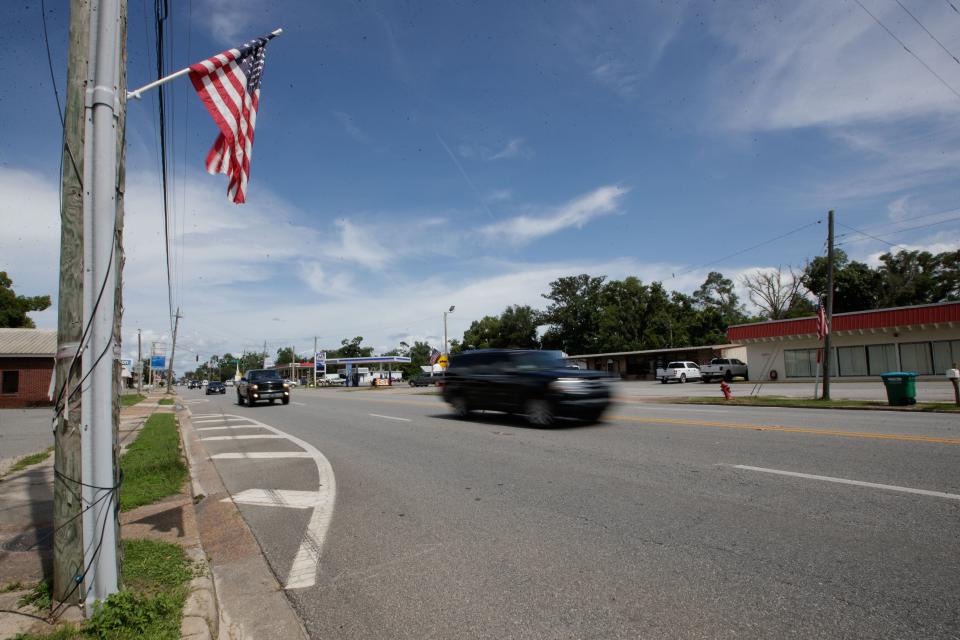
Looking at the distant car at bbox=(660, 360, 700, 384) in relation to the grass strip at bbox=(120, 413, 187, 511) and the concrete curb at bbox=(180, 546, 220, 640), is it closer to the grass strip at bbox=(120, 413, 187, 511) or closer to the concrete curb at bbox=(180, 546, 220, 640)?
the grass strip at bbox=(120, 413, 187, 511)

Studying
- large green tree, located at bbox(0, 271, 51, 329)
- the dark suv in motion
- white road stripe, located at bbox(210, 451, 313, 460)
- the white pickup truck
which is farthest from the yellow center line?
large green tree, located at bbox(0, 271, 51, 329)

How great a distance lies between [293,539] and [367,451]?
484cm

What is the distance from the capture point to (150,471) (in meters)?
8.25

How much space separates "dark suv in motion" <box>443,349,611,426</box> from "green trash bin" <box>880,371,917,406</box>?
10639mm

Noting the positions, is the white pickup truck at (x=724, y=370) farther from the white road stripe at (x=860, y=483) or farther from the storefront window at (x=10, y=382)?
the storefront window at (x=10, y=382)

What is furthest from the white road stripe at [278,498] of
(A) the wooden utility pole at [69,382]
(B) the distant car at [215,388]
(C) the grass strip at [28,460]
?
(B) the distant car at [215,388]

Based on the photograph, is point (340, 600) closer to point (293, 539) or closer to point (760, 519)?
point (293, 539)

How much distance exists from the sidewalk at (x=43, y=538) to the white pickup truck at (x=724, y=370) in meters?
45.3

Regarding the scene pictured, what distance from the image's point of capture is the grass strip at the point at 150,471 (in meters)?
6.62

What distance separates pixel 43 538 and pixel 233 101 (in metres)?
4.85

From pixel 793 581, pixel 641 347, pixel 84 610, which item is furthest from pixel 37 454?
pixel 641 347

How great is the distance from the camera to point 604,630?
308 cm

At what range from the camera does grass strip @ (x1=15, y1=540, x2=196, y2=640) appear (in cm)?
299

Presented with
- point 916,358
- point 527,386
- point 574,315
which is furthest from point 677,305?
point 527,386
